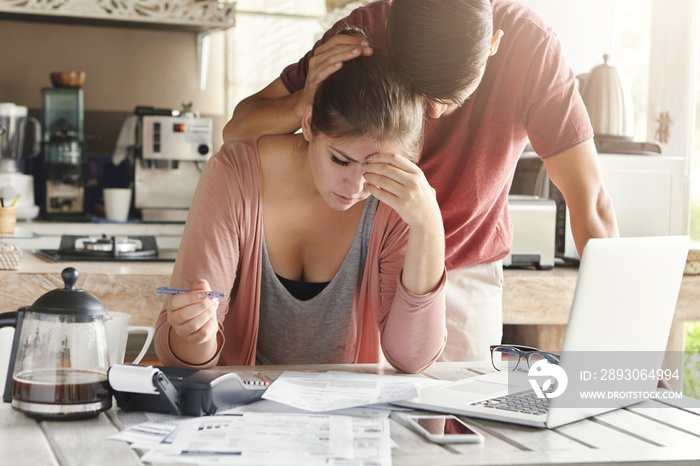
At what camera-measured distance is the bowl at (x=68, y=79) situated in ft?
12.0

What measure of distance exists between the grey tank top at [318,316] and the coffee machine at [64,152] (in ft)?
7.96

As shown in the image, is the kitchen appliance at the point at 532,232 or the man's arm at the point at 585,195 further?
the kitchen appliance at the point at 532,232

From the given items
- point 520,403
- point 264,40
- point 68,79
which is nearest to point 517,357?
point 520,403

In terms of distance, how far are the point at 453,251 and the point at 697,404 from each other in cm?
67

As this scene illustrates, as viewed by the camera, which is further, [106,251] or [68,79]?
[68,79]

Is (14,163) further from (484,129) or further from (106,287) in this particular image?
(484,129)

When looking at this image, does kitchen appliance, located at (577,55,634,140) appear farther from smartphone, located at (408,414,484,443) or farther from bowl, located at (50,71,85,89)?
bowl, located at (50,71,85,89)

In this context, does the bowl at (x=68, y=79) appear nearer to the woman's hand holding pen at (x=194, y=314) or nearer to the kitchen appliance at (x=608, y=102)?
the kitchen appliance at (x=608, y=102)

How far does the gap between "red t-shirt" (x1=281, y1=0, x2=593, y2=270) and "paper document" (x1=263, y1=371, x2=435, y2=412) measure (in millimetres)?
559

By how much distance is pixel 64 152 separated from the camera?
3521 millimetres

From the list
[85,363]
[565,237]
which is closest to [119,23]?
[565,237]

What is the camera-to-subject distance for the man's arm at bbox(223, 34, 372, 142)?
1304 mm

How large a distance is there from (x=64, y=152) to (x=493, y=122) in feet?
8.13

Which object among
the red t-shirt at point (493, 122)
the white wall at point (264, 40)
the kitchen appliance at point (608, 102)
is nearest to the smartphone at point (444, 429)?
the red t-shirt at point (493, 122)
